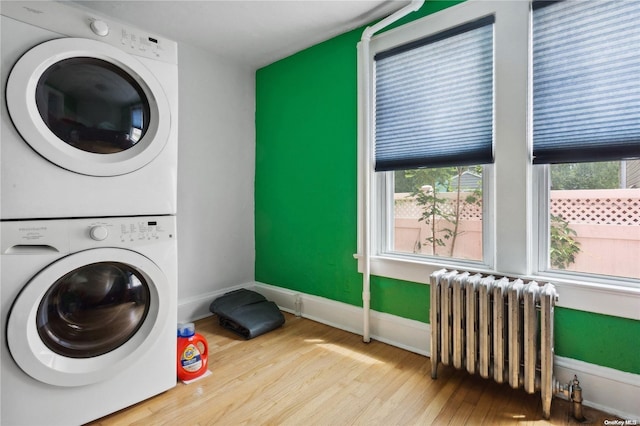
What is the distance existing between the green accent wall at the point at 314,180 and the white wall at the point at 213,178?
0.12m

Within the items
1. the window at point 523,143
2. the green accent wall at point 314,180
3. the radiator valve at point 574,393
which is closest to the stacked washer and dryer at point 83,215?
the green accent wall at point 314,180

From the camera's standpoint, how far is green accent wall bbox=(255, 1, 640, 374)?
2.31m

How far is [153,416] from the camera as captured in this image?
56.3 inches

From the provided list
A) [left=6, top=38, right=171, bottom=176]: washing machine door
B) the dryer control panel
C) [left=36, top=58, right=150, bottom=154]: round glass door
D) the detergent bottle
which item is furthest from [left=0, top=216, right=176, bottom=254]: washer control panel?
the dryer control panel

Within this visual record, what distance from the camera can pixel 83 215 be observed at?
4.38 feet

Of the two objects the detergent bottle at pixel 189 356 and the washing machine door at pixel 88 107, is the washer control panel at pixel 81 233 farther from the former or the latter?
the detergent bottle at pixel 189 356

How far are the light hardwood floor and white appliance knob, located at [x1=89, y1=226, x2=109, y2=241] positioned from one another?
0.82 meters

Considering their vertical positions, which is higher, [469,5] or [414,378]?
[469,5]

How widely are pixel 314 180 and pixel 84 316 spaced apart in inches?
67.1

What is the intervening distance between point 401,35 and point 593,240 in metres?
1.61

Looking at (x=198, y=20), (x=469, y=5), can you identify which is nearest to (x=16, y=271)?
(x=198, y=20)

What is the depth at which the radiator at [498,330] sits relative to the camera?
143 centimetres

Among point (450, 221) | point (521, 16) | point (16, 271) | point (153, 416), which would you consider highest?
point (521, 16)

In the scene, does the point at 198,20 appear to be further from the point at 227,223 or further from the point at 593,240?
the point at 593,240
